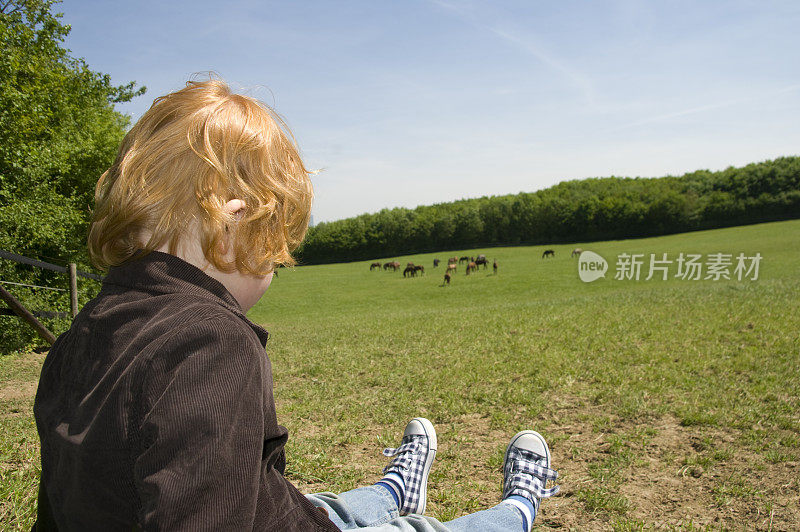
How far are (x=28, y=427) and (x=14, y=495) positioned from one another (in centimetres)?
229

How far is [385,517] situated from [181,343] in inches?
58.4

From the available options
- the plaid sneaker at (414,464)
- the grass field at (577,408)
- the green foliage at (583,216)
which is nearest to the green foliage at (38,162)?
the grass field at (577,408)

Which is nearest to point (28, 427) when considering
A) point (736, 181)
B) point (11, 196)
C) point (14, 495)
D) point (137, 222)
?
point (14, 495)

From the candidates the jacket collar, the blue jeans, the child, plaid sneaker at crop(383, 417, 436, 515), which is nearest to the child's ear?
the child

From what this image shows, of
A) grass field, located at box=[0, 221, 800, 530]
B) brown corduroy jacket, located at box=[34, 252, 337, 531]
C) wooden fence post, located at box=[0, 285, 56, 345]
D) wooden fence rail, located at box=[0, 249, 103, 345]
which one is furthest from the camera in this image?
wooden fence rail, located at box=[0, 249, 103, 345]

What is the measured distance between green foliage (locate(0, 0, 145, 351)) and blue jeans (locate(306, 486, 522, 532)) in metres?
12.6

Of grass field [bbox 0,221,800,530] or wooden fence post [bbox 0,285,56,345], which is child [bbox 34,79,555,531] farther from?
wooden fence post [bbox 0,285,56,345]

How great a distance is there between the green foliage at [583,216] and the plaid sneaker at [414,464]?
7527 cm

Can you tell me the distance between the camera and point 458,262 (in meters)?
52.8

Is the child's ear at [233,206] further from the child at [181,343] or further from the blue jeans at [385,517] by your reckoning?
the blue jeans at [385,517]

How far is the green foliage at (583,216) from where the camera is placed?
7194 cm

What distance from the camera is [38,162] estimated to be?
13.0 m

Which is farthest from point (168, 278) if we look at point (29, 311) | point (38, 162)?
point (38, 162)

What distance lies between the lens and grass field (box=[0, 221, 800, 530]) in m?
3.56
